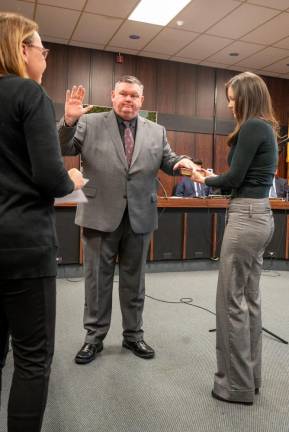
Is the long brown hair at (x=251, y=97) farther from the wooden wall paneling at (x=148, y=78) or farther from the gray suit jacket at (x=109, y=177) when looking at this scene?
the wooden wall paneling at (x=148, y=78)

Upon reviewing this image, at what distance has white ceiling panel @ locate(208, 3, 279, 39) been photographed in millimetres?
4672

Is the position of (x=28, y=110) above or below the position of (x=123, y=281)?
above

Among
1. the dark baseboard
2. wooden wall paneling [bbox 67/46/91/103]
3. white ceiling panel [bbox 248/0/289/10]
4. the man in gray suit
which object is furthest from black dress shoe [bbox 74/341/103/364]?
wooden wall paneling [bbox 67/46/91/103]

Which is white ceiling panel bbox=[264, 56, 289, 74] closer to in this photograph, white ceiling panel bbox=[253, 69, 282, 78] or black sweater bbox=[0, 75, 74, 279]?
white ceiling panel bbox=[253, 69, 282, 78]

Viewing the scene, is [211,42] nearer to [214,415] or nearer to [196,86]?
[196,86]

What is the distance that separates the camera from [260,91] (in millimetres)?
1670

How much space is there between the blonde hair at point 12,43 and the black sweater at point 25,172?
0.14 ft

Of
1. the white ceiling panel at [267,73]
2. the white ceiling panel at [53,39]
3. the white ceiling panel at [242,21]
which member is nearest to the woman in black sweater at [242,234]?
the white ceiling panel at [242,21]

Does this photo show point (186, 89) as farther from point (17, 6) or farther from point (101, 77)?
point (17, 6)

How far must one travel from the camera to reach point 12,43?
0.99 metres

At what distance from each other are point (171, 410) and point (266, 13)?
15.6 feet

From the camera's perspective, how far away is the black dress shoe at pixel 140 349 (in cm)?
215

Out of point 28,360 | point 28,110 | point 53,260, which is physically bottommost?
point 28,360

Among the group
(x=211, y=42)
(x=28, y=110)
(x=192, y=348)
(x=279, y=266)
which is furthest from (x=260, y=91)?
(x=211, y=42)
